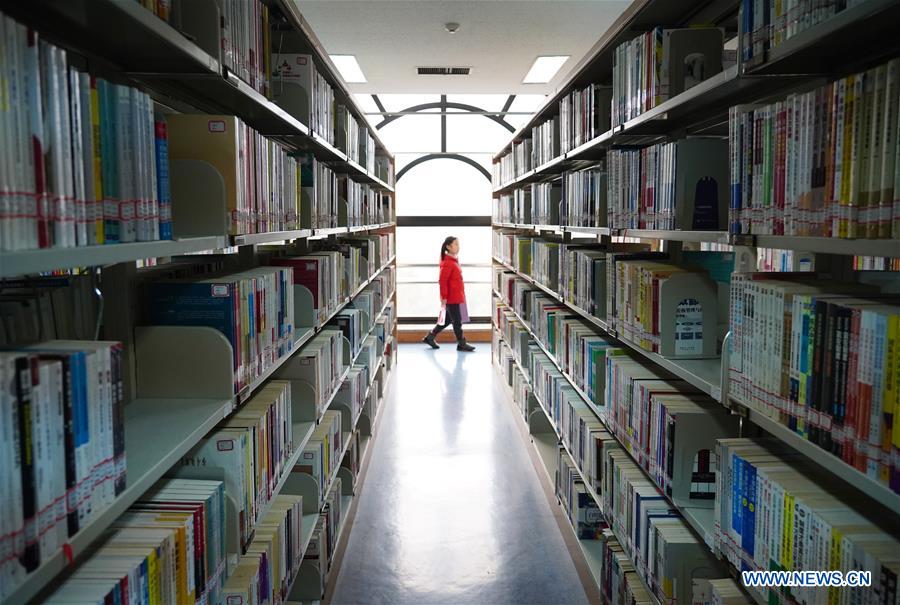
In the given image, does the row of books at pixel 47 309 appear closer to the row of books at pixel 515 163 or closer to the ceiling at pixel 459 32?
the ceiling at pixel 459 32

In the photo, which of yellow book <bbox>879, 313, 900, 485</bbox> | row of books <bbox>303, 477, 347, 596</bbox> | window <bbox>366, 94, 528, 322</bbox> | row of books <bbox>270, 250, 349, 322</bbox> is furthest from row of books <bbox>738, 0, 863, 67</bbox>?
window <bbox>366, 94, 528, 322</bbox>

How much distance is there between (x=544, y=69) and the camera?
6250 mm

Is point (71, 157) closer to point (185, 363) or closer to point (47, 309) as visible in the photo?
point (47, 309)

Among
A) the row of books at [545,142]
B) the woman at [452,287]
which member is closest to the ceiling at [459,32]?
the row of books at [545,142]

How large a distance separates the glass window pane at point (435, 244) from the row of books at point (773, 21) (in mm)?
7827

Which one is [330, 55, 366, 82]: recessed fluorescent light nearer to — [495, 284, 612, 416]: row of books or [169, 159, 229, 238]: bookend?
[495, 284, 612, 416]: row of books

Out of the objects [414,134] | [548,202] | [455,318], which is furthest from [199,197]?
[414,134]

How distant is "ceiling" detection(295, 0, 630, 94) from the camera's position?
14.7 feet

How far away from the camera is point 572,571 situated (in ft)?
10.3

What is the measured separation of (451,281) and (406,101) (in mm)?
2528

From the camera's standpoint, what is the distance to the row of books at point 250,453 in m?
1.67

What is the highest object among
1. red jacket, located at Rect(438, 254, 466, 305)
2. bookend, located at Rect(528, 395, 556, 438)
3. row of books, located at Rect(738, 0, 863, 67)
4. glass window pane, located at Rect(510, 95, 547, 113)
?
glass window pane, located at Rect(510, 95, 547, 113)

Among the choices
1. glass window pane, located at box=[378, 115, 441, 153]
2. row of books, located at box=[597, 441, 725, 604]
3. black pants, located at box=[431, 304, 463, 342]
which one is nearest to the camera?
row of books, located at box=[597, 441, 725, 604]
